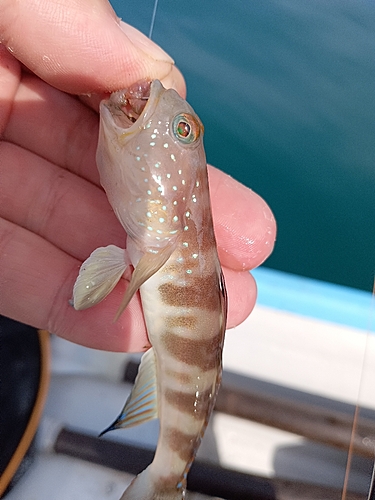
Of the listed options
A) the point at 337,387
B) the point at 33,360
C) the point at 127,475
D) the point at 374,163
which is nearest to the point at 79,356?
the point at 33,360

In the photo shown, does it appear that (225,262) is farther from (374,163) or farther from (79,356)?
(374,163)

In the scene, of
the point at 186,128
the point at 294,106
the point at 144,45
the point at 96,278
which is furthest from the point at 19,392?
the point at 294,106

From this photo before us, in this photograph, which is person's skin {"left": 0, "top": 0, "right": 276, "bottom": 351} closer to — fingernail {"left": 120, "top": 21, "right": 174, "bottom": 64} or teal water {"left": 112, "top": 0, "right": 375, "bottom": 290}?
fingernail {"left": 120, "top": 21, "right": 174, "bottom": 64}

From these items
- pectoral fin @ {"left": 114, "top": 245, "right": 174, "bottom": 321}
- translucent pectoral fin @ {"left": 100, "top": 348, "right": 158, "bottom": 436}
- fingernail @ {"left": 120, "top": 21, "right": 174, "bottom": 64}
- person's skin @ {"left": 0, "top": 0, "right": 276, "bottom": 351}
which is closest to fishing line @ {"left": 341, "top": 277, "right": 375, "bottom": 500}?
person's skin @ {"left": 0, "top": 0, "right": 276, "bottom": 351}

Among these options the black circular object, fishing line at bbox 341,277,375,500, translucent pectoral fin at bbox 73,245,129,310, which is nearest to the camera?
translucent pectoral fin at bbox 73,245,129,310

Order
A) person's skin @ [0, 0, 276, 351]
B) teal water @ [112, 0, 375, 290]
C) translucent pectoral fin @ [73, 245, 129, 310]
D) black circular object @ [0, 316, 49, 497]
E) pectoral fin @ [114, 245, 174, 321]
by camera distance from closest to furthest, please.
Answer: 1. pectoral fin @ [114, 245, 174, 321]
2. translucent pectoral fin @ [73, 245, 129, 310]
3. person's skin @ [0, 0, 276, 351]
4. black circular object @ [0, 316, 49, 497]
5. teal water @ [112, 0, 375, 290]

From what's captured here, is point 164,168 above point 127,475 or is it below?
above

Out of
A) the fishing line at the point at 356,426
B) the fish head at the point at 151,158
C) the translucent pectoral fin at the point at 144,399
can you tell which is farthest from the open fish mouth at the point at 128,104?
the fishing line at the point at 356,426

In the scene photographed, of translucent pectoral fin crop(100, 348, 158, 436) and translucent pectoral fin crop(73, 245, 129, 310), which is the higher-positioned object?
translucent pectoral fin crop(73, 245, 129, 310)
